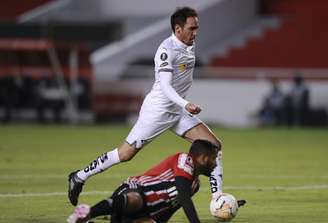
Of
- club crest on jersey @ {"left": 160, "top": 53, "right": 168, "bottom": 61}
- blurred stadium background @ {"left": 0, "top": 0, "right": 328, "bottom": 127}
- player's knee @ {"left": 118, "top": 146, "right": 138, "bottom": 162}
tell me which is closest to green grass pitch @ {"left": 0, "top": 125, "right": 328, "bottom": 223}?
player's knee @ {"left": 118, "top": 146, "right": 138, "bottom": 162}

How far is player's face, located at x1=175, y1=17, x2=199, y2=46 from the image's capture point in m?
11.7

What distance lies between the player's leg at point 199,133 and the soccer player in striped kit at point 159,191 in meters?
1.41

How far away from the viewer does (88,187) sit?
48.7 feet

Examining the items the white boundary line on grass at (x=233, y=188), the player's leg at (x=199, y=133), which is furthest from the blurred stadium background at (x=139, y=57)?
the player's leg at (x=199, y=133)

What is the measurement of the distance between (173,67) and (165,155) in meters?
9.22

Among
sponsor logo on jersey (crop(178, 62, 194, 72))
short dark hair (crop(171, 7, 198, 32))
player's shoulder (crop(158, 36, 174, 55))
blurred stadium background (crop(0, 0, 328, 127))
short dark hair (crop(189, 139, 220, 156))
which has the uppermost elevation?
short dark hair (crop(171, 7, 198, 32))

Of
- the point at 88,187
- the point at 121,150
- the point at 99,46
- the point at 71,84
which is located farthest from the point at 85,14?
the point at 121,150

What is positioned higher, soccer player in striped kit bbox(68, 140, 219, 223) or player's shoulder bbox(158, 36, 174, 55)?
player's shoulder bbox(158, 36, 174, 55)

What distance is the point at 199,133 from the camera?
1198cm

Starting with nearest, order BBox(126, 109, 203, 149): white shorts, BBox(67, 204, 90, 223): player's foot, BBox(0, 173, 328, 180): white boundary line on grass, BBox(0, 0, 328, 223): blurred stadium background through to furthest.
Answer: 1. BBox(67, 204, 90, 223): player's foot
2. BBox(126, 109, 203, 149): white shorts
3. BBox(0, 173, 328, 180): white boundary line on grass
4. BBox(0, 0, 328, 223): blurred stadium background

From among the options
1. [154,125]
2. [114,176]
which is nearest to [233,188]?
[114,176]

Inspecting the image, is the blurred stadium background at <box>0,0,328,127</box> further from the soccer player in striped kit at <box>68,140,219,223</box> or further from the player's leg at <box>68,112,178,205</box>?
the soccer player in striped kit at <box>68,140,219,223</box>

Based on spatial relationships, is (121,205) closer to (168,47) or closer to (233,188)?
(168,47)

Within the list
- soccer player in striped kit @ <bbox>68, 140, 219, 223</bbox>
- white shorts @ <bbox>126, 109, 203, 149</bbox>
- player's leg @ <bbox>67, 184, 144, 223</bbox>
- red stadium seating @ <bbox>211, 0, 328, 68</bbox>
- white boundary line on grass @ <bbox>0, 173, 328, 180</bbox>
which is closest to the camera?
soccer player in striped kit @ <bbox>68, 140, 219, 223</bbox>
